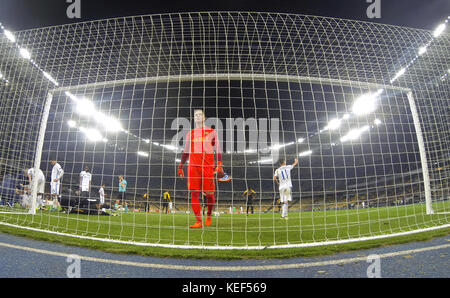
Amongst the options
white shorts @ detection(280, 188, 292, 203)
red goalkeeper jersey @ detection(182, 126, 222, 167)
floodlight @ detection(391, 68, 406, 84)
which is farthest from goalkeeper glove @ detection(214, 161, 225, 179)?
floodlight @ detection(391, 68, 406, 84)

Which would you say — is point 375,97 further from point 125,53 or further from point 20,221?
point 20,221

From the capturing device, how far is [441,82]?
521 cm

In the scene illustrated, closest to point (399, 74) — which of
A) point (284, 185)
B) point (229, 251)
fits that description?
point (284, 185)

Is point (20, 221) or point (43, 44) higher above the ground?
point (43, 44)

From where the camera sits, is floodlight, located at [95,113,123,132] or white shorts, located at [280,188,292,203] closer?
floodlight, located at [95,113,123,132]

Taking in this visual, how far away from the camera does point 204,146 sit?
407cm

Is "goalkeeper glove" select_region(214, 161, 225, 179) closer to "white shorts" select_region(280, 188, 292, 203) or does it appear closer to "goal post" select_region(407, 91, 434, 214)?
"white shorts" select_region(280, 188, 292, 203)

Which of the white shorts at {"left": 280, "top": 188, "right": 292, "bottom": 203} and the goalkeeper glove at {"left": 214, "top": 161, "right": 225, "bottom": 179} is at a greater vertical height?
the goalkeeper glove at {"left": 214, "top": 161, "right": 225, "bottom": 179}

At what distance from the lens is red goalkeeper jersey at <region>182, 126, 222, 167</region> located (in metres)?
4.07

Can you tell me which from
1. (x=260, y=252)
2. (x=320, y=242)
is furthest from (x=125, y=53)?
(x=320, y=242)

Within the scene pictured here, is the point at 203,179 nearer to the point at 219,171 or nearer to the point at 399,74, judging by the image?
the point at 219,171
